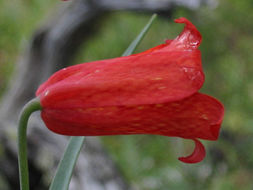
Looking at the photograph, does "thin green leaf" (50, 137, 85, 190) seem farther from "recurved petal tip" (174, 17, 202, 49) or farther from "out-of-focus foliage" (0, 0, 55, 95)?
"out-of-focus foliage" (0, 0, 55, 95)

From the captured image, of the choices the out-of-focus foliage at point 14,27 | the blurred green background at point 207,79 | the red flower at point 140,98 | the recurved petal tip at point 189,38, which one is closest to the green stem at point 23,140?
the red flower at point 140,98

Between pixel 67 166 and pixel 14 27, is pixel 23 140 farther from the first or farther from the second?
pixel 14 27

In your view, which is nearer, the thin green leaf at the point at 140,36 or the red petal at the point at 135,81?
the red petal at the point at 135,81

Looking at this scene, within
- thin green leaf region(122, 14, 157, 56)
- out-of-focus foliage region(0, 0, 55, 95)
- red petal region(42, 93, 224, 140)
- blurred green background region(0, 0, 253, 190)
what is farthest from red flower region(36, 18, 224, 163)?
out-of-focus foliage region(0, 0, 55, 95)

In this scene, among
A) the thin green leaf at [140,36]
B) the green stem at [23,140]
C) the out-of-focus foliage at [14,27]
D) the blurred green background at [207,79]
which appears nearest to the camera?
the green stem at [23,140]

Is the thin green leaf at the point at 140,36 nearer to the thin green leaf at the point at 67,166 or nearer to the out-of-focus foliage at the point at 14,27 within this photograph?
the thin green leaf at the point at 67,166

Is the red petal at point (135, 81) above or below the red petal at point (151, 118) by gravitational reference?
above

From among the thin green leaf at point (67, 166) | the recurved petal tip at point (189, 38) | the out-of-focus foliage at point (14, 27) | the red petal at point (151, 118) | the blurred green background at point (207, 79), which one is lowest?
the blurred green background at point (207, 79)

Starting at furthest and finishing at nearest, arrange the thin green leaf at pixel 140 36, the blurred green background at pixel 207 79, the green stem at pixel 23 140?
the blurred green background at pixel 207 79 → the thin green leaf at pixel 140 36 → the green stem at pixel 23 140
